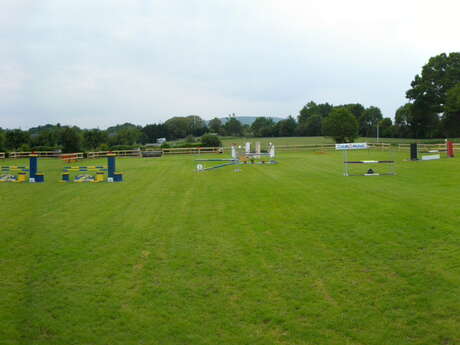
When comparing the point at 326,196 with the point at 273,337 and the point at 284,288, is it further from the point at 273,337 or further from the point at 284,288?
the point at 273,337

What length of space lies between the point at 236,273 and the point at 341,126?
6722cm

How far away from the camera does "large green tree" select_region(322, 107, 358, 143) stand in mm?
69438

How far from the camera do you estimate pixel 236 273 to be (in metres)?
6.16

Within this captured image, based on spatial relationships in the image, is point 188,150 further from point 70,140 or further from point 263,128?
point 263,128

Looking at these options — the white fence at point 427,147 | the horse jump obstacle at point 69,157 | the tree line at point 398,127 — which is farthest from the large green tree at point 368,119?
the horse jump obstacle at point 69,157

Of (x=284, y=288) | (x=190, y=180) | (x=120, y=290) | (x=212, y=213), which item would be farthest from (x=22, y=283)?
(x=190, y=180)

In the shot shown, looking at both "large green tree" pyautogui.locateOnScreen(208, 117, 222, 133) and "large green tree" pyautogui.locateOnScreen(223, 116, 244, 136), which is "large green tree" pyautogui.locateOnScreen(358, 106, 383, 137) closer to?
"large green tree" pyautogui.locateOnScreen(223, 116, 244, 136)

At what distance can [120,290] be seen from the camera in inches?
221

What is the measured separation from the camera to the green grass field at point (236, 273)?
448 cm

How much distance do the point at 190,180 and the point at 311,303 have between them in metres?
14.7

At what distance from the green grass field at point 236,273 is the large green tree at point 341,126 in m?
59.7

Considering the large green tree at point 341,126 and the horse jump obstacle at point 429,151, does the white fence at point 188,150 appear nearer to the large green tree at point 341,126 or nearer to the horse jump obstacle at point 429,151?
the large green tree at point 341,126

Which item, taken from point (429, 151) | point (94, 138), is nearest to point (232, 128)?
point (94, 138)

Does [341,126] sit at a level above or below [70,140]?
above
